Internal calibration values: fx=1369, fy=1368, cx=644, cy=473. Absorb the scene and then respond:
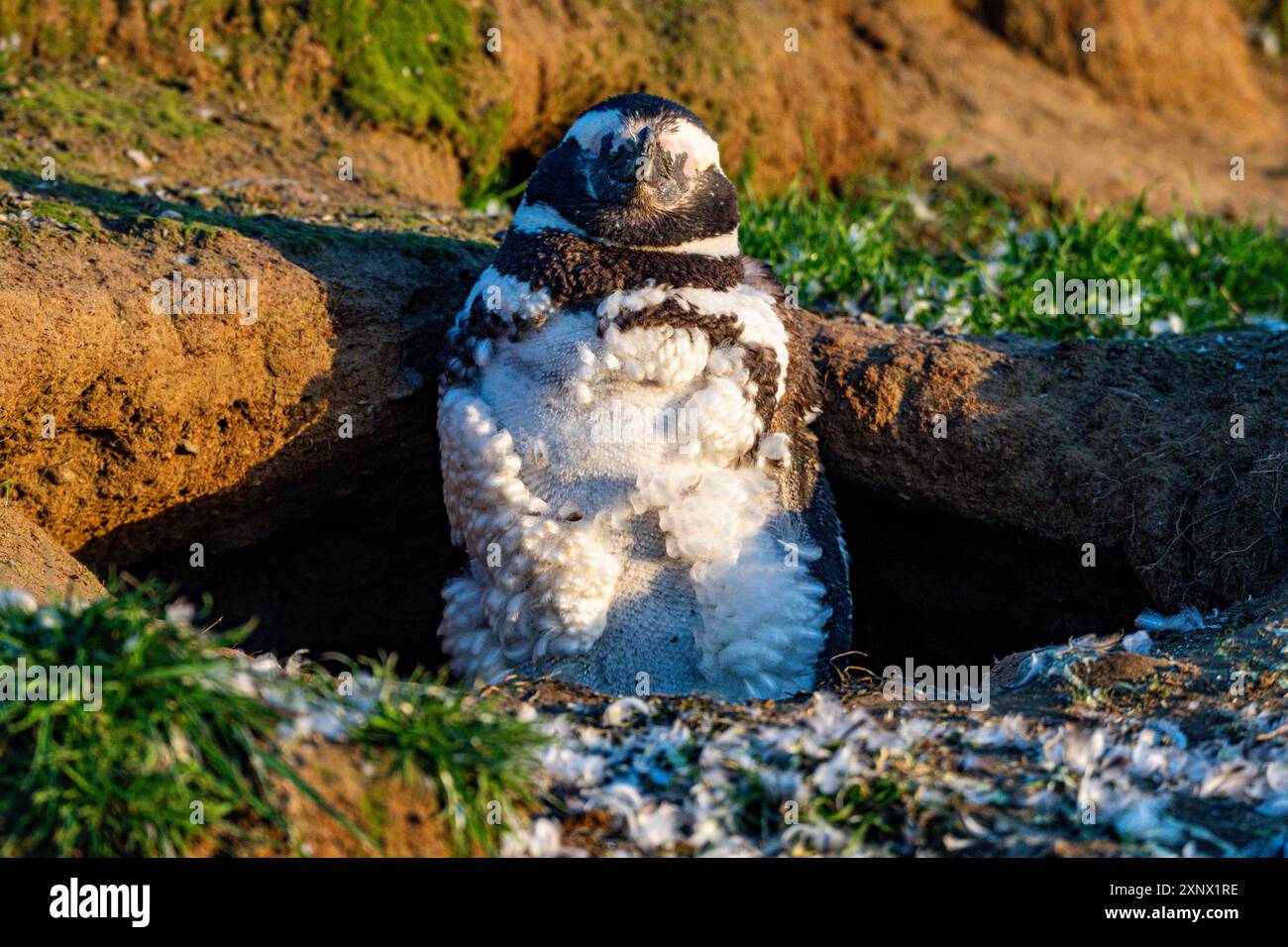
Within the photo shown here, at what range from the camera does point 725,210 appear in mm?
4312

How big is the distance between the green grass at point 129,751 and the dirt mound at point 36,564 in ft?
3.23

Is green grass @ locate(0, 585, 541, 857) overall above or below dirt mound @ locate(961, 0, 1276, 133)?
below

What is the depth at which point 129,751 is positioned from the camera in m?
2.59

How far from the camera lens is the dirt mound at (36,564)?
3.72m

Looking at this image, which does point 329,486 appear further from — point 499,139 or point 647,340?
point 499,139

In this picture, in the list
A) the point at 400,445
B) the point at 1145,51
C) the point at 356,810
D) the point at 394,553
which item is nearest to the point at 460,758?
the point at 356,810

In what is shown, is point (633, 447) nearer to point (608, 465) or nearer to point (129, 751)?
point (608, 465)

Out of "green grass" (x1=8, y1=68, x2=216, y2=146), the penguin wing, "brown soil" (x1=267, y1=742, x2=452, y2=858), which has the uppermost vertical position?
"green grass" (x1=8, y1=68, x2=216, y2=146)

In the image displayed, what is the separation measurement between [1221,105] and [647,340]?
7.89 metres

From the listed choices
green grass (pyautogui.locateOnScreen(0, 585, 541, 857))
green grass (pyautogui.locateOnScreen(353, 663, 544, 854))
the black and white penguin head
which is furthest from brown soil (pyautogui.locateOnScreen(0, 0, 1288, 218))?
green grass (pyautogui.locateOnScreen(353, 663, 544, 854))

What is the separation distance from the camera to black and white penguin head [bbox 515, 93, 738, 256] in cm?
407

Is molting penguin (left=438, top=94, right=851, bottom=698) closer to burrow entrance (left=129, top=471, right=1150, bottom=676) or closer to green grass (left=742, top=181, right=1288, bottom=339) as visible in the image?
burrow entrance (left=129, top=471, right=1150, bottom=676)

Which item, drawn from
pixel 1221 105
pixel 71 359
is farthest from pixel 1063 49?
pixel 71 359

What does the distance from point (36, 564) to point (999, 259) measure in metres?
4.67
